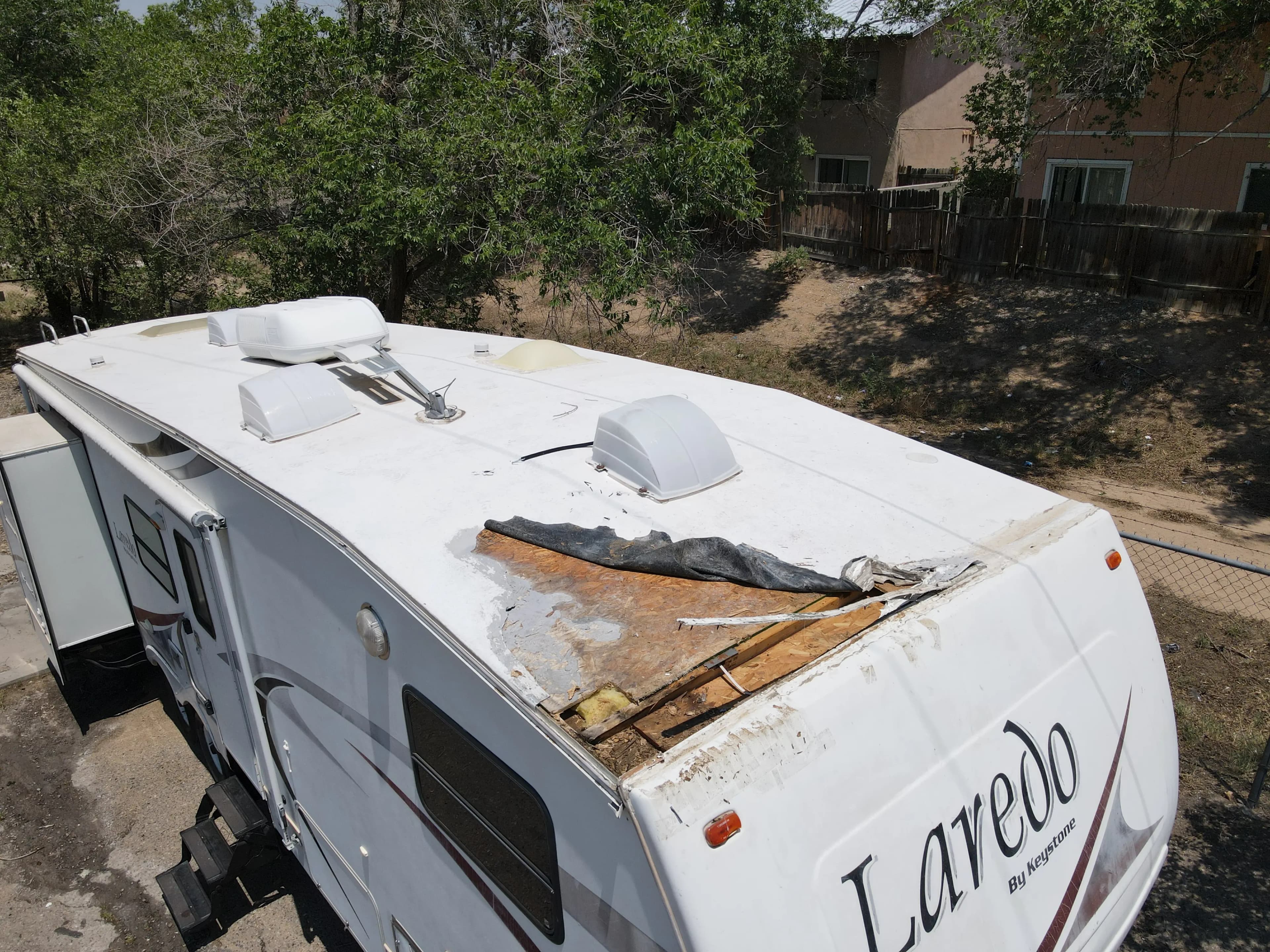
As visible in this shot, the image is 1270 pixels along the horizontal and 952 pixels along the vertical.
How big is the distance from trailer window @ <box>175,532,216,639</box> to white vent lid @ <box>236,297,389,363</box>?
150cm

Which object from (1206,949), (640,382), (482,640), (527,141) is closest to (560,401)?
(640,382)

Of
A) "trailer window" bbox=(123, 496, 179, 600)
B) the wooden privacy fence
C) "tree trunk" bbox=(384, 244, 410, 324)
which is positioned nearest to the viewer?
"trailer window" bbox=(123, 496, 179, 600)

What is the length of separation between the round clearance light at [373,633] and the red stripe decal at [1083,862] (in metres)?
2.53

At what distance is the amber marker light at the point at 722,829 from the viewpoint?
2238 mm

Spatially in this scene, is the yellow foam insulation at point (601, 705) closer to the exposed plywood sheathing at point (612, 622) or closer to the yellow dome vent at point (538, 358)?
the exposed plywood sheathing at point (612, 622)

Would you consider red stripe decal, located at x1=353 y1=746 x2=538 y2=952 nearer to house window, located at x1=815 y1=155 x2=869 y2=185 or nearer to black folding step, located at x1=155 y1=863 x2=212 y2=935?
black folding step, located at x1=155 y1=863 x2=212 y2=935

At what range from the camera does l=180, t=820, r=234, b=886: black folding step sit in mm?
4727

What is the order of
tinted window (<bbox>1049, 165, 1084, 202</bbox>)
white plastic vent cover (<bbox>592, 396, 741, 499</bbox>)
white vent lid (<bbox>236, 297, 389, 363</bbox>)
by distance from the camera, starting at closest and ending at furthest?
white plastic vent cover (<bbox>592, 396, 741, 499</bbox>) < white vent lid (<bbox>236, 297, 389, 363</bbox>) < tinted window (<bbox>1049, 165, 1084, 202</bbox>)

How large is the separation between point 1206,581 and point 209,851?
27.2ft

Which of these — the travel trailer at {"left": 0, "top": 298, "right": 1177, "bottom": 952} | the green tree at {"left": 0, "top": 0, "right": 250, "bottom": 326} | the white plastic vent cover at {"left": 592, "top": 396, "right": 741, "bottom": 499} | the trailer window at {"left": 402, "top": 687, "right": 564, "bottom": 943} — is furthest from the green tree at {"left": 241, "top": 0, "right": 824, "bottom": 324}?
the trailer window at {"left": 402, "top": 687, "right": 564, "bottom": 943}

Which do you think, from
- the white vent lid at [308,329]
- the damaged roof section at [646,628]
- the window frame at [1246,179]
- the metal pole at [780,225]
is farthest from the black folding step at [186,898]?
the metal pole at [780,225]

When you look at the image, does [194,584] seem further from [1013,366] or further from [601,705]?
[1013,366]

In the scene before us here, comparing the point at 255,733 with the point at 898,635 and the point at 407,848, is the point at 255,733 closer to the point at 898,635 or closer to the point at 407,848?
the point at 407,848

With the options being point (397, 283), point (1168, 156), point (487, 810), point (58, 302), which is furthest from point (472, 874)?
point (58, 302)
